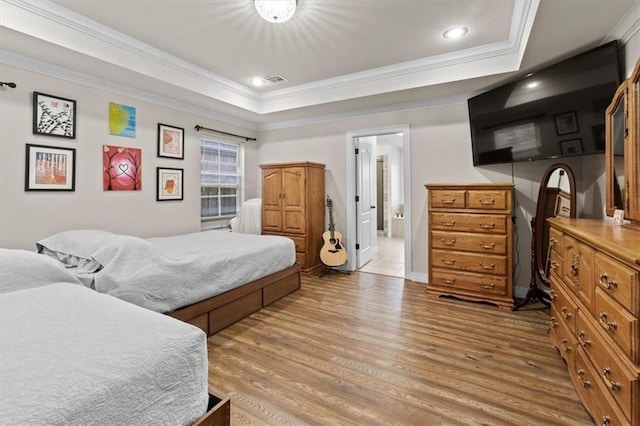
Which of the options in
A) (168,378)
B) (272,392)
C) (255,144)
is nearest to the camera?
(168,378)

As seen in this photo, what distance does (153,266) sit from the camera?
2279mm

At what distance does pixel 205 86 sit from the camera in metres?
3.87

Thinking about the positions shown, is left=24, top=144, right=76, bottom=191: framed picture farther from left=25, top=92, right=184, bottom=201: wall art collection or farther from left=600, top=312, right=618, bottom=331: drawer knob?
left=600, top=312, right=618, bottom=331: drawer knob

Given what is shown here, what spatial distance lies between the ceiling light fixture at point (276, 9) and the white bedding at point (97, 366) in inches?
92.1

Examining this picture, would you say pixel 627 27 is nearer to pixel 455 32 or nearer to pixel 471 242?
pixel 455 32

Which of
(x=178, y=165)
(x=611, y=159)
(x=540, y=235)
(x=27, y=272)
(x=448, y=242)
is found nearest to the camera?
(x=27, y=272)

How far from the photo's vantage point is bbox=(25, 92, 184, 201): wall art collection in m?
2.89

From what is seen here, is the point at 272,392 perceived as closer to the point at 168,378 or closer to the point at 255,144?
the point at 168,378

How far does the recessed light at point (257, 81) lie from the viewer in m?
4.07

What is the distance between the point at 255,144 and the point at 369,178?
221 cm

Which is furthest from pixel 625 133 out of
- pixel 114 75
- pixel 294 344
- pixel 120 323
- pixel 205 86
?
pixel 114 75

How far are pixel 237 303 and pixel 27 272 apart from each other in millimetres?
1558

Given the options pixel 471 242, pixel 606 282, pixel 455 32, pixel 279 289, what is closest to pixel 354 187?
pixel 471 242

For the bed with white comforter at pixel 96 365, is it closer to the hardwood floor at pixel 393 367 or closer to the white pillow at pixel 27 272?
the white pillow at pixel 27 272
